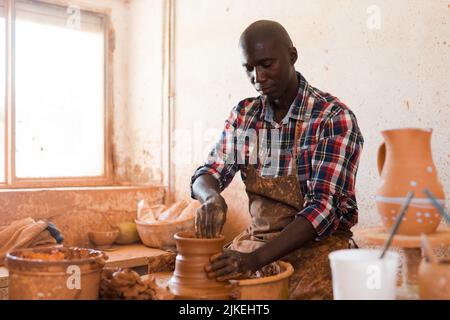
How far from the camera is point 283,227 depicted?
103 inches

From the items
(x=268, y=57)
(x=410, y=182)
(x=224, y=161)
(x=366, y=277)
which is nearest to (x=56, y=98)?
(x=224, y=161)

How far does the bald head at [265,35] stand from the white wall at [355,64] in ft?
3.21

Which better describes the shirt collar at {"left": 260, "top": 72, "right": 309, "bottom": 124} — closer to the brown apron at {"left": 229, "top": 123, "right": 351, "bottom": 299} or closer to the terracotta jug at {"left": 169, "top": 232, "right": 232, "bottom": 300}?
the brown apron at {"left": 229, "top": 123, "right": 351, "bottom": 299}

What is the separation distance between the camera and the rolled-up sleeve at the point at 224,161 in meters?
2.92

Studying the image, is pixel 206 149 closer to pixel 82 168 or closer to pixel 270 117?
pixel 82 168

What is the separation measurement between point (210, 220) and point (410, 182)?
0.95 metres

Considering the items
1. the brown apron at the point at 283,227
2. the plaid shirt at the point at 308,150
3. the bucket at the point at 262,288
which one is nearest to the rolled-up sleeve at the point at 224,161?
the plaid shirt at the point at 308,150

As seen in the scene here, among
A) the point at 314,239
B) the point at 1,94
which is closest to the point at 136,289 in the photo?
the point at 314,239

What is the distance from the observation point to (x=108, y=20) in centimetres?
552

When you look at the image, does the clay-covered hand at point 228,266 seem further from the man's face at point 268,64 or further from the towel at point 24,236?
the towel at point 24,236

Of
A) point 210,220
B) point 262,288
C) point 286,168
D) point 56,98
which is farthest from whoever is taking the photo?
point 56,98

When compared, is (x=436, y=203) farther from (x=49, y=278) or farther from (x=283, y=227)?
(x=49, y=278)

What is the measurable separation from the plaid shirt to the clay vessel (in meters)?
0.81

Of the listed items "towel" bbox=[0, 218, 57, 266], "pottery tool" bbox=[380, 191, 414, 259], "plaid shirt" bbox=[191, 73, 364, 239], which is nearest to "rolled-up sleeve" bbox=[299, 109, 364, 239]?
"plaid shirt" bbox=[191, 73, 364, 239]
